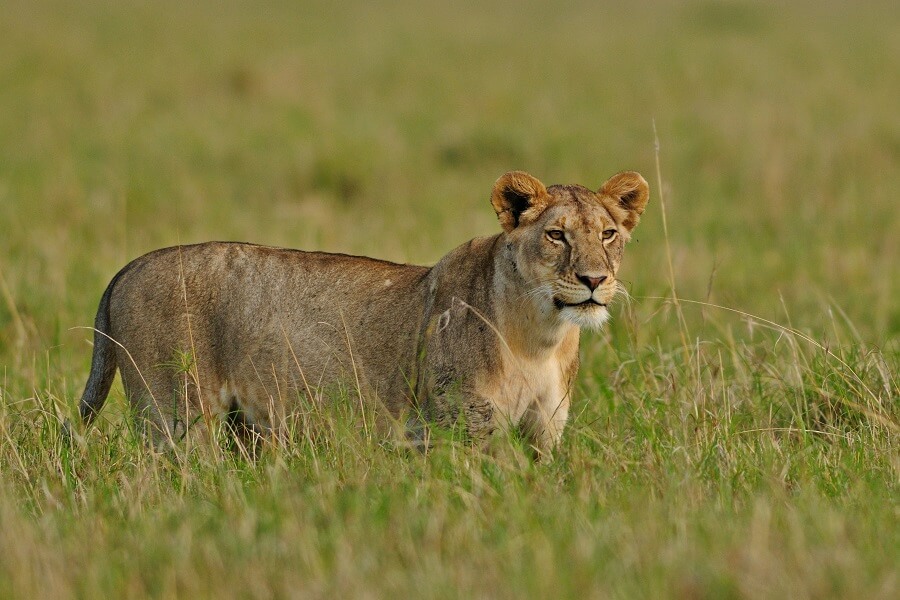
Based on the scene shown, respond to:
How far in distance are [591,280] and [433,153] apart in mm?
9044

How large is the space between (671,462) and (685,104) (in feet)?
40.7

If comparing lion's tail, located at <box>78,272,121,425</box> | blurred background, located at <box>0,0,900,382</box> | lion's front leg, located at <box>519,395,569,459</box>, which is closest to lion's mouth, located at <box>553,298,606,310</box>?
lion's front leg, located at <box>519,395,569,459</box>

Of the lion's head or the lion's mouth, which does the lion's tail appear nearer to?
the lion's head

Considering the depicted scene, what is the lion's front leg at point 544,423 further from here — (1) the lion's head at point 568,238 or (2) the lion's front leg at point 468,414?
(1) the lion's head at point 568,238

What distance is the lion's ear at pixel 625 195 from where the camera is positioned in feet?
16.4

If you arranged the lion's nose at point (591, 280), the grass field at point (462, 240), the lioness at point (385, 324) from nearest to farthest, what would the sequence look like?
the grass field at point (462, 240) → the lion's nose at point (591, 280) → the lioness at point (385, 324)

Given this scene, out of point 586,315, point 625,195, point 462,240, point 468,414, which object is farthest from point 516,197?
point 462,240

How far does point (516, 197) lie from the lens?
16.1 ft

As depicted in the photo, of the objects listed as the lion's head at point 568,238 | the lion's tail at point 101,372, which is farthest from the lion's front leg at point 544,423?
the lion's tail at point 101,372

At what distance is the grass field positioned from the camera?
350 centimetres

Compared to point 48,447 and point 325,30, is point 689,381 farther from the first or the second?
point 325,30

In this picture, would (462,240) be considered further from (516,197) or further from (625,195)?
(516,197)

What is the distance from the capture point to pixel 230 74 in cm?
1747

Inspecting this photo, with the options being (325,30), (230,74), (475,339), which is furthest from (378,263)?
(325,30)
